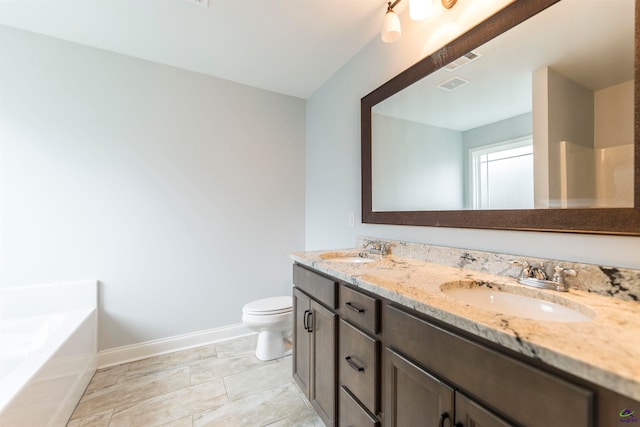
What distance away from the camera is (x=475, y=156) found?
1200 mm

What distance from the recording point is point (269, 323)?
1979mm

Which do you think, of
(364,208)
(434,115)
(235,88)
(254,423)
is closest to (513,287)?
(434,115)

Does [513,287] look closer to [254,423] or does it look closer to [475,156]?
[475,156]

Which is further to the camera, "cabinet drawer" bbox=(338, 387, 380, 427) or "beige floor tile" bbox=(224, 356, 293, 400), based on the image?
"beige floor tile" bbox=(224, 356, 293, 400)

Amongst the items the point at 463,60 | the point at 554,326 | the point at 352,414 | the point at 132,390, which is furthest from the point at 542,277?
the point at 132,390

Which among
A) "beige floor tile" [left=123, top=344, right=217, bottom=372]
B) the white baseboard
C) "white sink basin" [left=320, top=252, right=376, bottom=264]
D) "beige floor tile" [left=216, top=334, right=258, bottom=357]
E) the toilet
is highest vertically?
"white sink basin" [left=320, top=252, right=376, bottom=264]

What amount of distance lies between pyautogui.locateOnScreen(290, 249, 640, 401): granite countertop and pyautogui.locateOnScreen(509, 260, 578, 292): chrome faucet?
29 mm

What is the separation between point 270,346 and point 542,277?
187 centimetres

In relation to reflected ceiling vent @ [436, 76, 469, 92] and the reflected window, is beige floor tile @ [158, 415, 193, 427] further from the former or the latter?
reflected ceiling vent @ [436, 76, 469, 92]

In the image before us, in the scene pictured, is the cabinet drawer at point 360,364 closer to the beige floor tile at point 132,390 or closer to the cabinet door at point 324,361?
the cabinet door at point 324,361

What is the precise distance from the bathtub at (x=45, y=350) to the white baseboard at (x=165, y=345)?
11cm

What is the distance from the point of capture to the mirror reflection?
31.9 inches

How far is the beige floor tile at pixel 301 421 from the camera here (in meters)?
1.42

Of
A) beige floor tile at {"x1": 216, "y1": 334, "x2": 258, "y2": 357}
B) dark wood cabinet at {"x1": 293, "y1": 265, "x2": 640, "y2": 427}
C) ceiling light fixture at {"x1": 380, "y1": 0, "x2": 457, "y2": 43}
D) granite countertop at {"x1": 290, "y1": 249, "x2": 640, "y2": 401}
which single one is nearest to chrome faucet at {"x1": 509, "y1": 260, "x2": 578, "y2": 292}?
granite countertop at {"x1": 290, "y1": 249, "x2": 640, "y2": 401}
